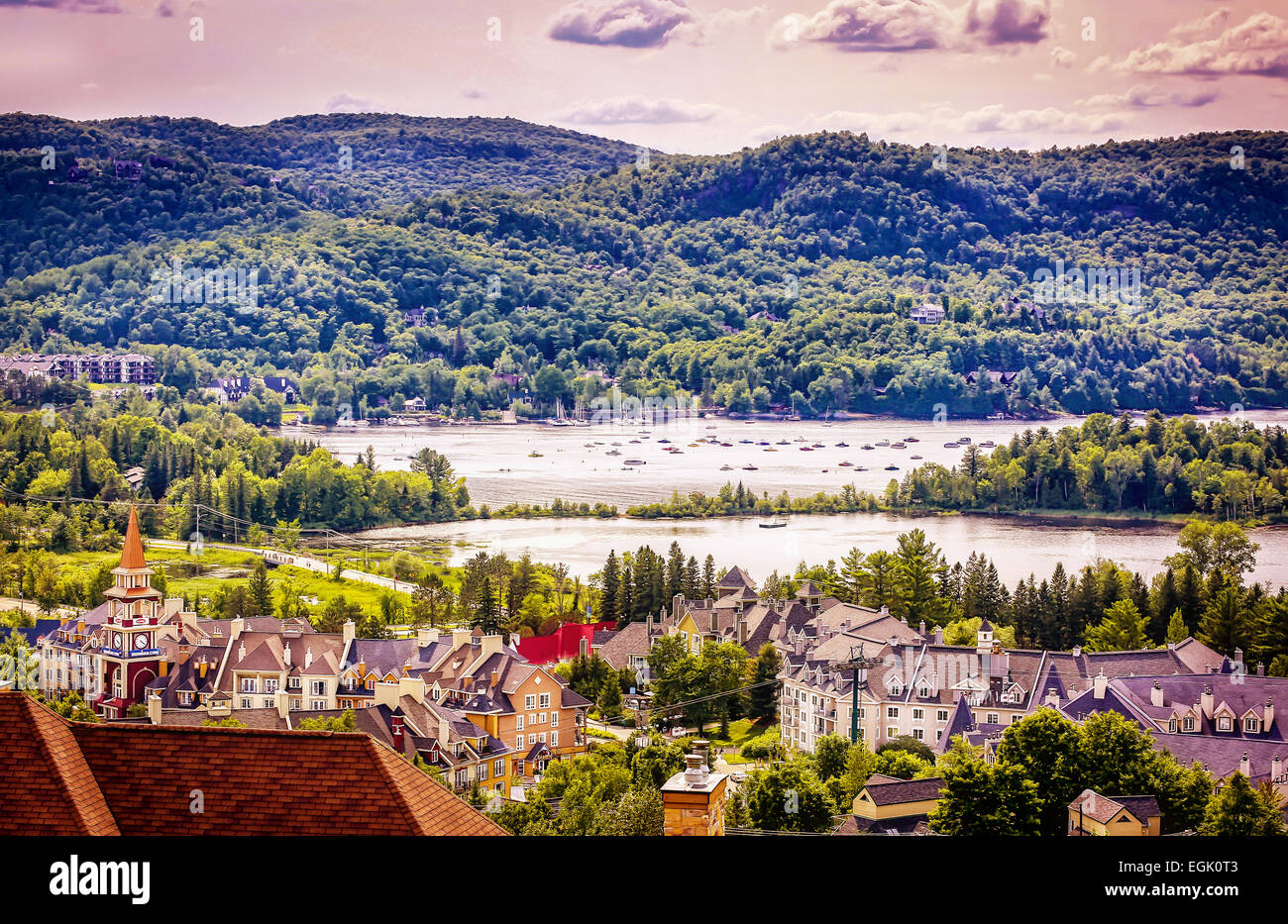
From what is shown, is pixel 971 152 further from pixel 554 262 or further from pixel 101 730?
pixel 101 730

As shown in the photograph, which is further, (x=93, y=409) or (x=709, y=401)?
(x=709, y=401)

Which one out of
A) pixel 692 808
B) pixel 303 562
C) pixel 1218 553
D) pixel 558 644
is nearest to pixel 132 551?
pixel 558 644

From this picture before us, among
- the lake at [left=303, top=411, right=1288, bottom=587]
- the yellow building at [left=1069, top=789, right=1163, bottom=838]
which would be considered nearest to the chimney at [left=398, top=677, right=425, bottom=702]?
the yellow building at [left=1069, top=789, right=1163, bottom=838]

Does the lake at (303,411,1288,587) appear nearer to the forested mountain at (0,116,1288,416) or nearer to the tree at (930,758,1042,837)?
the forested mountain at (0,116,1288,416)

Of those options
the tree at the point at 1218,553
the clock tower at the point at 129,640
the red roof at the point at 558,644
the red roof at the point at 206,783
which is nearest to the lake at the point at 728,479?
the tree at the point at 1218,553

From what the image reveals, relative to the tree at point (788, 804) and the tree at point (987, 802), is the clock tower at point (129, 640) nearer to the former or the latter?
the tree at point (788, 804)

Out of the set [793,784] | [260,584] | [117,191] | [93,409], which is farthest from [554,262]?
[793,784]
